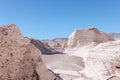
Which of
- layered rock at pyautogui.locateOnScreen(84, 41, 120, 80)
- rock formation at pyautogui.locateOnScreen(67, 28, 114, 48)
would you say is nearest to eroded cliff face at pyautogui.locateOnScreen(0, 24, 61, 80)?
layered rock at pyautogui.locateOnScreen(84, 41, 120, 80)

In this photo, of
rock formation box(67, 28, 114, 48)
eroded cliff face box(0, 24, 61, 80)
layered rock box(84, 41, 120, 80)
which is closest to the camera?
eroded cliff face box(0, 24, 61, 80)

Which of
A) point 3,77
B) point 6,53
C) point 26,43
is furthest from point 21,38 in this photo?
point 3,77

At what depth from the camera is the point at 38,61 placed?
2.73 m

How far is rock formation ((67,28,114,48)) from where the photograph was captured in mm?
20520

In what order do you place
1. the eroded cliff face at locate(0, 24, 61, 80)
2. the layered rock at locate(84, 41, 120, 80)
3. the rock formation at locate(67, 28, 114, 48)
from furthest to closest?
the rock formation at locate(67, 28, 114, 48) → the layered rock at locate(84, 41, 120, 80) → the eroded cliff face at locate(0, 24, 61, 80)

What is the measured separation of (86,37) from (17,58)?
1850cm

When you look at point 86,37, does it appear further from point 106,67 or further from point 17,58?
point 17,58

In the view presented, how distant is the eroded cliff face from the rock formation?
17939 mm

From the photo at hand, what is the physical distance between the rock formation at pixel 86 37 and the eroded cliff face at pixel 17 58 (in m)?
17.9

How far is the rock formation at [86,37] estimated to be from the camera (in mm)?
20520

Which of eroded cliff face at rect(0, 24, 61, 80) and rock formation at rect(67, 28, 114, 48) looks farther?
rock formation at rect(67, 28, 114, 48)

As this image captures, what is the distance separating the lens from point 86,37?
20.8 m

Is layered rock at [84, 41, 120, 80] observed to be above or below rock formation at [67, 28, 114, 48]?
below

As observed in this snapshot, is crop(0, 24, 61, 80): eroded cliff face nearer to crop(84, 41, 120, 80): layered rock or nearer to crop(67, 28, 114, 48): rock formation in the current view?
crop(84, 41, 120, 80): layered rock
